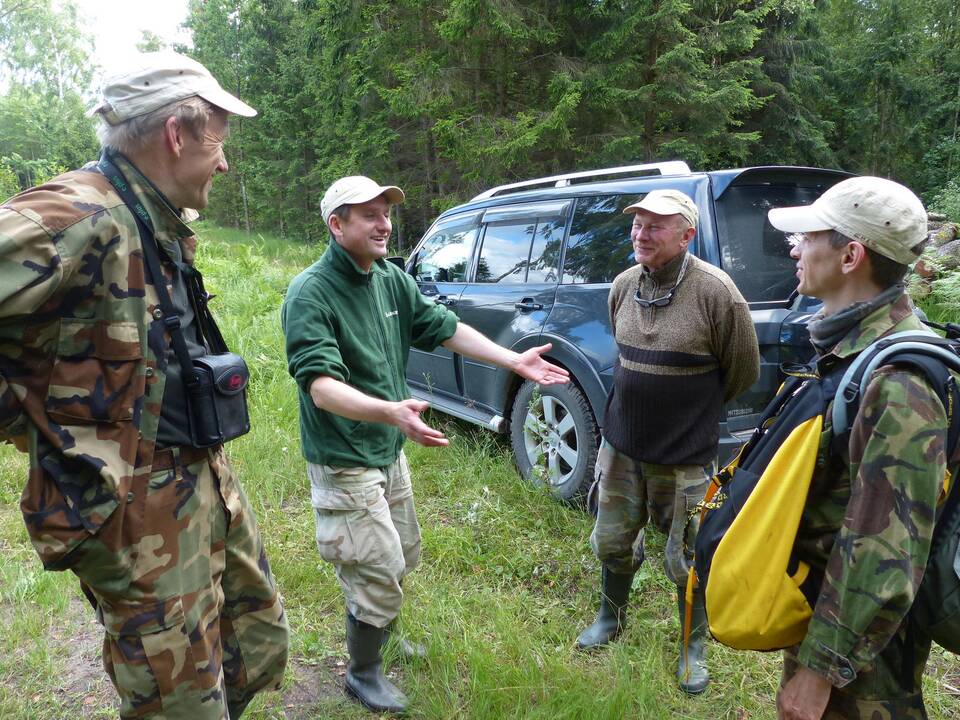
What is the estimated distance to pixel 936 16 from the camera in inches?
781

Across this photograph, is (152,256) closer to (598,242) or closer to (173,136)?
(173,136)

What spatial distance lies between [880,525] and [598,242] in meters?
2.95

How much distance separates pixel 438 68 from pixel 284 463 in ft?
31.8

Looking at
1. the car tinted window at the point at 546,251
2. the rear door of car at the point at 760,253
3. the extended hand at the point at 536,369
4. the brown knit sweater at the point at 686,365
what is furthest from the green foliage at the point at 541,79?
the extended hand at the point at 536,369

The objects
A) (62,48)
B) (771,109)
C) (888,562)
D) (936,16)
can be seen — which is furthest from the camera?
(62,48)

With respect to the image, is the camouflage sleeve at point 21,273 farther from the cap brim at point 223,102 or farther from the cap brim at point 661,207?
the cap brim at point 661,207

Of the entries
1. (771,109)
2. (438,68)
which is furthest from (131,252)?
(771,109)

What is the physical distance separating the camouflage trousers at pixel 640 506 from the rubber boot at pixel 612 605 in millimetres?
54

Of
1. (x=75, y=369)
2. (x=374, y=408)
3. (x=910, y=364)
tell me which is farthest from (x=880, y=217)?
(x=75, y=369)

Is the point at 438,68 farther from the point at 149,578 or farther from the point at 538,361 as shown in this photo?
the point at 149,578

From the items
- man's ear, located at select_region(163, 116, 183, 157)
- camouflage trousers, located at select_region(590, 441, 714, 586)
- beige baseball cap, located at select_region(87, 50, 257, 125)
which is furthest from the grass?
beige baseball cap, located at select_region(87, 50, 257, 125)

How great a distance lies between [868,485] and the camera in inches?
53.8

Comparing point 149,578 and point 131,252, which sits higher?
point 131,252

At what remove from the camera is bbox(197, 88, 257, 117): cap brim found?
174 centimetres
